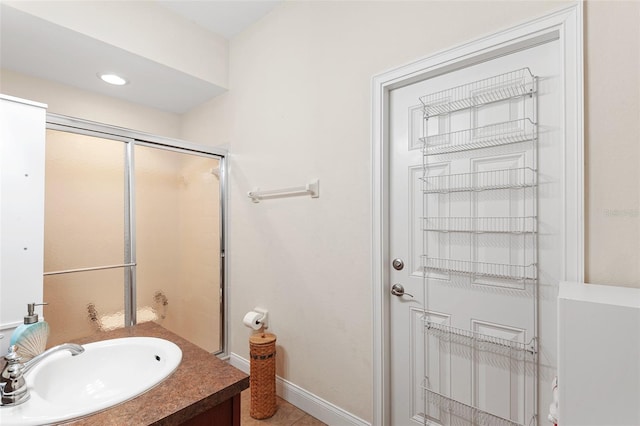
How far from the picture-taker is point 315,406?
1.90 m

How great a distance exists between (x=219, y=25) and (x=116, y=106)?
1.15 metres

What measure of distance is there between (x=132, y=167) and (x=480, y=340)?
7.39 ft

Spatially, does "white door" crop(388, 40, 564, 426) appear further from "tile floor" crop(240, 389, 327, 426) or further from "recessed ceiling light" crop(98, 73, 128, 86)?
"recessed ceiling light" crop(98, 73, 128, 86)

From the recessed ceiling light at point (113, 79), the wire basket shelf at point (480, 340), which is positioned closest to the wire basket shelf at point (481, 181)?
the wire basket shelf at point (480, 340)

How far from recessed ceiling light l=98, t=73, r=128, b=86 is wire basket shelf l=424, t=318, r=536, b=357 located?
2.65 m

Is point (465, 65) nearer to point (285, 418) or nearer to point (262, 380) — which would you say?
point (262, 380)

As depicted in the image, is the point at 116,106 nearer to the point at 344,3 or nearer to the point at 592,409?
the point at 344,3

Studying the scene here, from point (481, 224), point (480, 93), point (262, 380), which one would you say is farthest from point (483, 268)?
point (262, 380)

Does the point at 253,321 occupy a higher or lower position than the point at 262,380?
higher

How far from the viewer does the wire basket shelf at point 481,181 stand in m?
1.26

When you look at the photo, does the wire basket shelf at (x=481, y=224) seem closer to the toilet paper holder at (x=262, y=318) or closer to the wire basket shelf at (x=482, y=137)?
the wire basket shelf at (x=482, y=137)

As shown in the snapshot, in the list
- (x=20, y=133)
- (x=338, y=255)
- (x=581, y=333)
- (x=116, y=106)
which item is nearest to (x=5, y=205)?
(x=20, y=133)

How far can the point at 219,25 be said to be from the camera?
2.38 m

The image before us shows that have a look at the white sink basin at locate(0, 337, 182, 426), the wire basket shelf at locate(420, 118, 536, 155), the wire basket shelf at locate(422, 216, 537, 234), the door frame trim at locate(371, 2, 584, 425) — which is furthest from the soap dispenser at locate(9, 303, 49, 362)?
the wire basket shelf at locate(420, 118, 536, 155)
